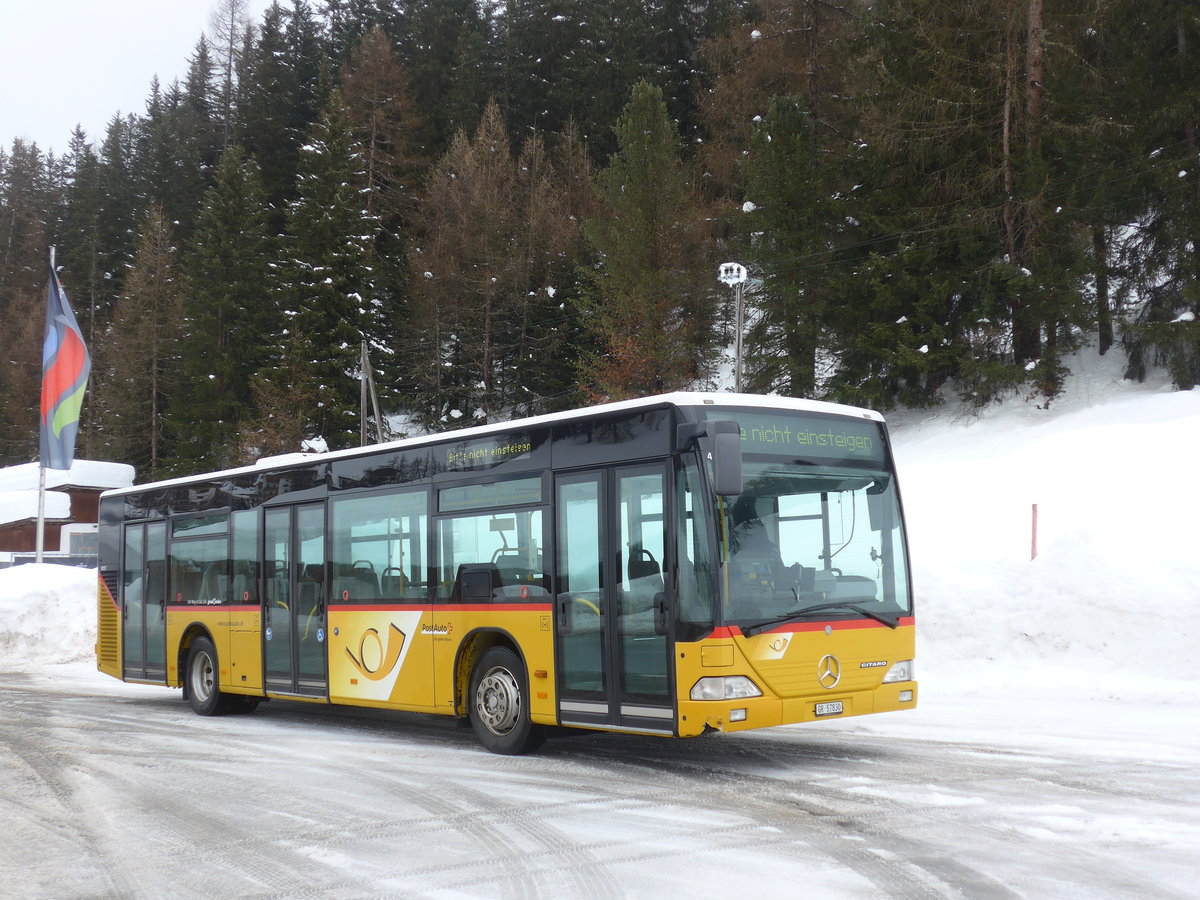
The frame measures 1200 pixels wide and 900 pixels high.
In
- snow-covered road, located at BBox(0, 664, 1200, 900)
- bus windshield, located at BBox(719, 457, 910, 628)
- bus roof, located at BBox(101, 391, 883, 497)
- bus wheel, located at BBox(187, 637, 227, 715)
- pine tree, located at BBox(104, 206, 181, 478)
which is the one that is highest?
pine tree, located at BBox(104, 206, 181, 478)

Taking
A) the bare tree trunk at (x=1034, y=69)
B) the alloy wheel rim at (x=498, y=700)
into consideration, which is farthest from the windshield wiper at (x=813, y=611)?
the bare tree trunk at (x=1034, y=69)

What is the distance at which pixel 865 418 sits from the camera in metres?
10.2

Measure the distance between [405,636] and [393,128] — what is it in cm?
5166

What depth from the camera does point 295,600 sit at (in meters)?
13.3

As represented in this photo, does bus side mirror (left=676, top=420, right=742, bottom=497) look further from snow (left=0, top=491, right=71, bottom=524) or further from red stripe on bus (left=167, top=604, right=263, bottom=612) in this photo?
snow (left=0, top=491, right=71, bottom=524)

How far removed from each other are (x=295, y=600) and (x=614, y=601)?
5.35 meters

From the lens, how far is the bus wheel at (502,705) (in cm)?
1035

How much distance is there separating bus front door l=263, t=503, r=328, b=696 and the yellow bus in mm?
42

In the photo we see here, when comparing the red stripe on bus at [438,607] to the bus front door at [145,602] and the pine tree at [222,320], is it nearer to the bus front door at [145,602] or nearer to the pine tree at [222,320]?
the bus front door at [145,602]

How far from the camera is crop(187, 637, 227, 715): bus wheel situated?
582 inches

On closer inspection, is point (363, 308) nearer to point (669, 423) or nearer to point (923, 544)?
point (923, 544)

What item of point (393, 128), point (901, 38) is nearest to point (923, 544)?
point (901, 38)

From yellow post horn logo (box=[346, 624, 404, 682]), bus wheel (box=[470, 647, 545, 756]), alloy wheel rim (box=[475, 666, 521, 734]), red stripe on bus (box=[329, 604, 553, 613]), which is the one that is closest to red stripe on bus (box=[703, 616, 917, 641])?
red stripe on bus (box=[329, 604, 553, 613])

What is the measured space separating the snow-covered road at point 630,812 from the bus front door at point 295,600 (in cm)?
90
